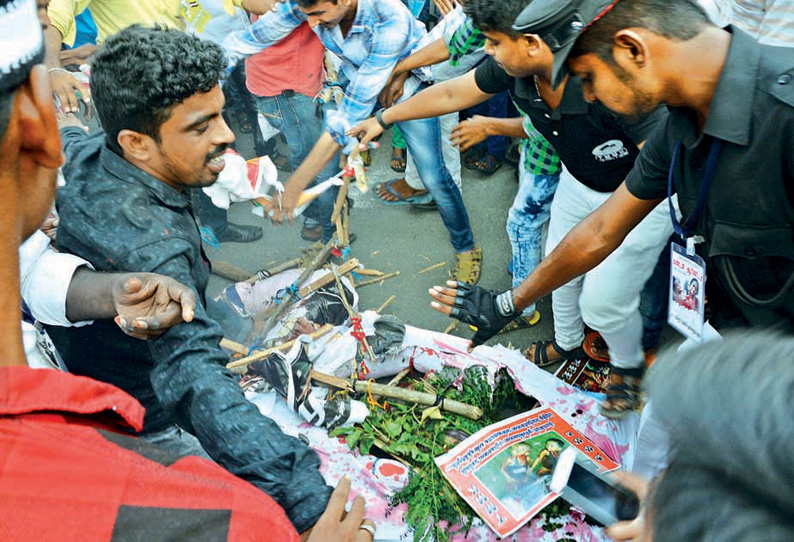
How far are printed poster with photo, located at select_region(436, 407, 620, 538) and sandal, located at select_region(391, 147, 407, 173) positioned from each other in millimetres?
3109

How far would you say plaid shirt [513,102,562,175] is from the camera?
3299 millimetres

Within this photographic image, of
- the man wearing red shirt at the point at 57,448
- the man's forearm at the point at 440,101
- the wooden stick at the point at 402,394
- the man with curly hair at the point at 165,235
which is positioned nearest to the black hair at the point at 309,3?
the man's forearm at the point at 440,101

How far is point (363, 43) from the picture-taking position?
385 centimetres

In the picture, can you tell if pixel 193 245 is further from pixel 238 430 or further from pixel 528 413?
pixel 528 413

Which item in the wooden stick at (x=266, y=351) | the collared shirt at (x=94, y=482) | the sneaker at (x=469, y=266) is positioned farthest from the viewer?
the sneaker at (x=469, y=266)

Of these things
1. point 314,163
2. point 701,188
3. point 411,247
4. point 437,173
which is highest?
point 701,188

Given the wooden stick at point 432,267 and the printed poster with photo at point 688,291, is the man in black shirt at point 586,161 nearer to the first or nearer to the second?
the printed poster with photo at point 688,291

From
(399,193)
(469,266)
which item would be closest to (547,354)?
(469,266)

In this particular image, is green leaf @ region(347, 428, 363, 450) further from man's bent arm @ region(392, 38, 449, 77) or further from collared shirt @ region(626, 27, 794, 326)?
man's bent arm @ region(392, 38, 449, 77)

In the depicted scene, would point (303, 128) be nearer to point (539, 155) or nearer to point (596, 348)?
point (539, 155)

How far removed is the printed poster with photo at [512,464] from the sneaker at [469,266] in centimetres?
153

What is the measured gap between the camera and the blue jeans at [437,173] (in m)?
4.10

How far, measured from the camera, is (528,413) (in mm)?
3006

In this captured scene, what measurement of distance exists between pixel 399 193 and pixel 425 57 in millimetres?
1524
